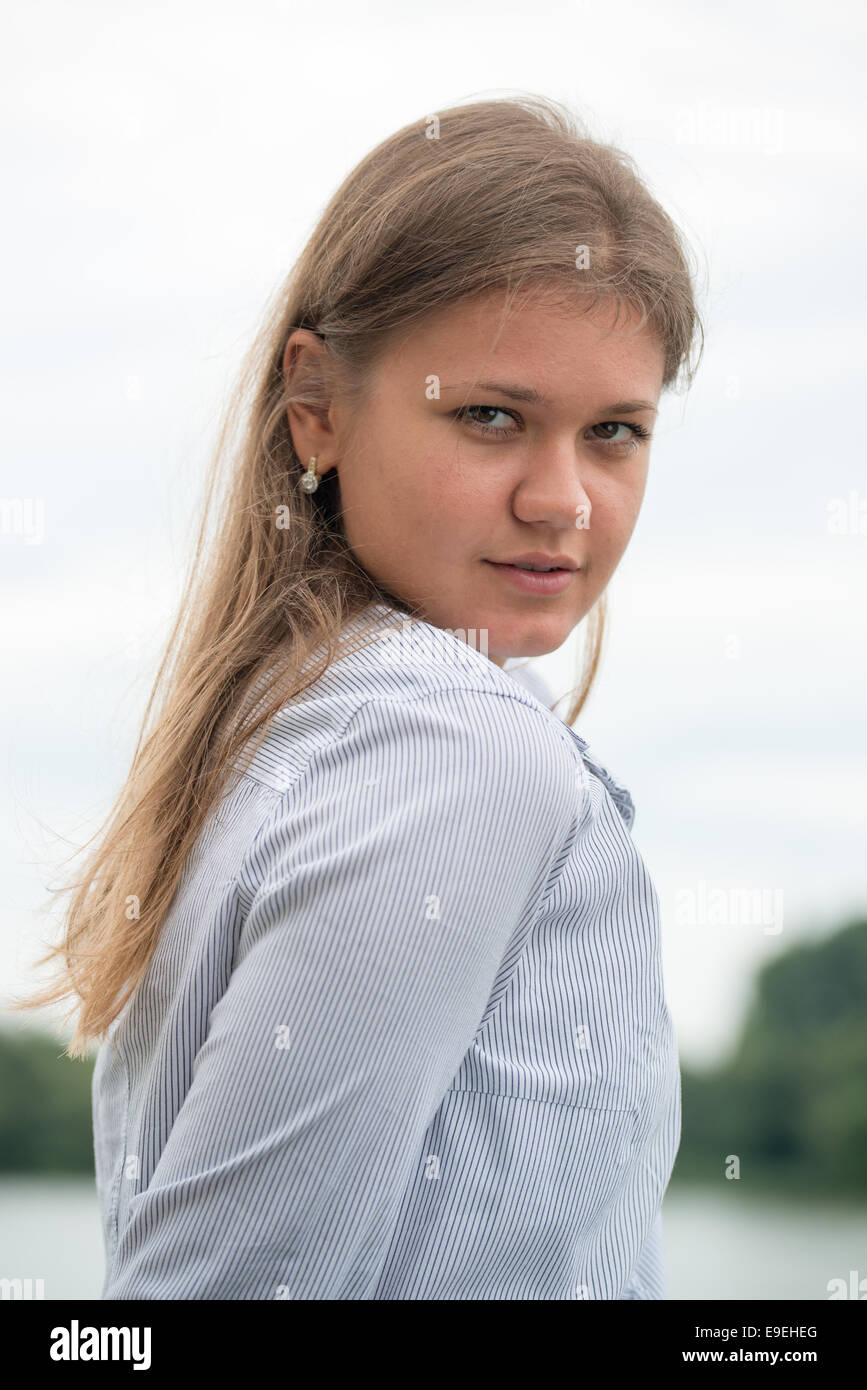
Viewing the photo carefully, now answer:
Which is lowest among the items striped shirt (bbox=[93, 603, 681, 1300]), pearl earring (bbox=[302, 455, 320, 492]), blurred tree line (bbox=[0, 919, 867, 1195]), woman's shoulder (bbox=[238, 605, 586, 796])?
blurred tree line (bbox=[0, 919, 867, 1195])

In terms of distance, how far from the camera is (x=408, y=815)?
0.86 m

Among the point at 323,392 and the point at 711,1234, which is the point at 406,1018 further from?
the point at 711,1234

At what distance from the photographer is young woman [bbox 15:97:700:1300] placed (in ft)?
2.80

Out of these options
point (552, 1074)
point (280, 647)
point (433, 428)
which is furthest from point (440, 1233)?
point (433, 428)

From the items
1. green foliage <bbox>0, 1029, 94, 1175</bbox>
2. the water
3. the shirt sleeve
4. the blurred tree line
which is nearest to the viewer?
the shirt sleeve

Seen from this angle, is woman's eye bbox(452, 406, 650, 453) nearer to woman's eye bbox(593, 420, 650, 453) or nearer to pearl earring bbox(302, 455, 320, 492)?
woman's eye bbox(593, 420, 650, 453)

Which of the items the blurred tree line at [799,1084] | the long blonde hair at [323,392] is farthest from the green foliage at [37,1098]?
the long blonde hair at [323,392]

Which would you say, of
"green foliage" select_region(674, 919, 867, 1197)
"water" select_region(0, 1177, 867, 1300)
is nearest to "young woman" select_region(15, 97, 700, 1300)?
"water" select_region(0, 1177, 867, 1300)

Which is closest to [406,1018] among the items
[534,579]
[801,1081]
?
[534,579]

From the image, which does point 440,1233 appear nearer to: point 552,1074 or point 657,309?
point 552,1074

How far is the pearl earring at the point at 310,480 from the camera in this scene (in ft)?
4.12

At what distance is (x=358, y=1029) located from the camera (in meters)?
0.84

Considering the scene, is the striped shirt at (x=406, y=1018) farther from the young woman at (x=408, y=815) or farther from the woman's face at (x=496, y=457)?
the woman's face at (x=496, y=457)

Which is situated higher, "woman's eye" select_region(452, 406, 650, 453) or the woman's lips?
"woman's eye" select_region(452, 406, 650, 453)
